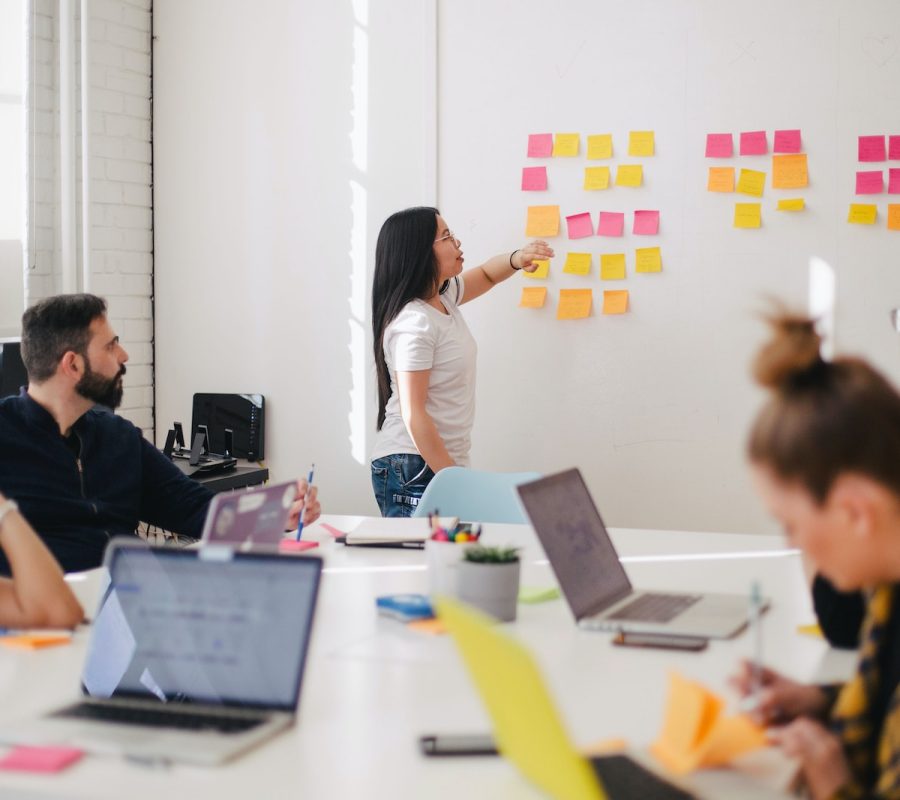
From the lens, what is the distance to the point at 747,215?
3498mm

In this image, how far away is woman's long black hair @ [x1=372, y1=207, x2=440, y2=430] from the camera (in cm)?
333

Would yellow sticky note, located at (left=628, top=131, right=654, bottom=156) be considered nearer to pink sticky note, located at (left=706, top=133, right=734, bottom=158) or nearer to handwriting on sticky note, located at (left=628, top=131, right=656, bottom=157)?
handwriting on sticky note, located at (left=628, top=131, right=656, bottom=157)

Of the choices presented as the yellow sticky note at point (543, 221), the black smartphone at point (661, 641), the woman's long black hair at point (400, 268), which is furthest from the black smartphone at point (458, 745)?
the yellow sticky note at point (543, 221)

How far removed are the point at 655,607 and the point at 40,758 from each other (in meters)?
1.01

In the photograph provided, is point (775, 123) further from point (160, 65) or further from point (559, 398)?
point (160, 65)

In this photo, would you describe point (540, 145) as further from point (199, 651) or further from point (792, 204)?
point (199, 651)

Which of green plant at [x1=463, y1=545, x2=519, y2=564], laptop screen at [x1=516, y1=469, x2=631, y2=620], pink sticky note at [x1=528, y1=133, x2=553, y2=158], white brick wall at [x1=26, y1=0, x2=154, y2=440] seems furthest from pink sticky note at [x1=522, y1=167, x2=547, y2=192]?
green plant at [x1=463, y1=545, x2=519, y2=564]

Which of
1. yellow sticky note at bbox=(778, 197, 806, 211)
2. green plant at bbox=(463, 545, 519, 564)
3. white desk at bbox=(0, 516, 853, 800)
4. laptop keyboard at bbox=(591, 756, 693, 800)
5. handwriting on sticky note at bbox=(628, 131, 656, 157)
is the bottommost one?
white desk at bbox=(0, 516, 853, 800)

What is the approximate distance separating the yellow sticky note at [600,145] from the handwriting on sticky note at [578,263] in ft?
1.08

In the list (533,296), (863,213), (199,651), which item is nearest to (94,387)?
(199,651)

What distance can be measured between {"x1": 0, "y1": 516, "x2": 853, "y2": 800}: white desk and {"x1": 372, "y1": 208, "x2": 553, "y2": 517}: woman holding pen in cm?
106

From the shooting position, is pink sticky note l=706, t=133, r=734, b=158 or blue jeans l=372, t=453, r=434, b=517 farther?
pink sticky note l=706, t=133, r=734, b=158

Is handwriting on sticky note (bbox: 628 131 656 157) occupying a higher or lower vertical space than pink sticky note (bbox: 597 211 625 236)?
higher

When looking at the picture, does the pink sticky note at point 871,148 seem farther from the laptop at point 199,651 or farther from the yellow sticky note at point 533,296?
the laptop at point 199,651
